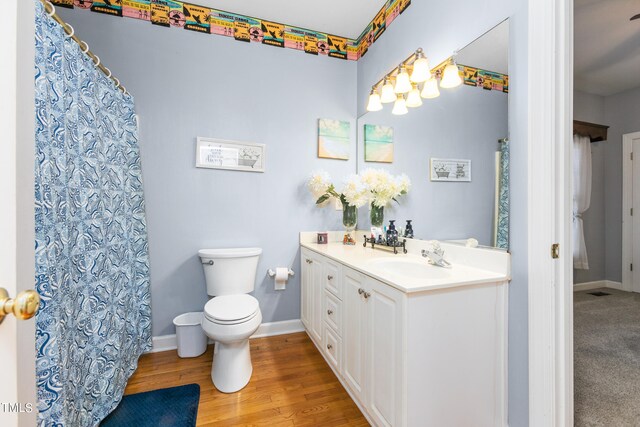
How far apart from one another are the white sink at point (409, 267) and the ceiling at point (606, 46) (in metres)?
2.28

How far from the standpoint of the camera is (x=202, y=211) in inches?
84.9

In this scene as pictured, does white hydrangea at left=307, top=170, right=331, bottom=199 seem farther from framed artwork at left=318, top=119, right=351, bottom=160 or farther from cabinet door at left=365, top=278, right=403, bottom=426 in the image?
cabinet door at left=365, top=278, right=403, bottom=426

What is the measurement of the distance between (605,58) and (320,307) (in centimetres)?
370

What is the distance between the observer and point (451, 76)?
4.98 feet

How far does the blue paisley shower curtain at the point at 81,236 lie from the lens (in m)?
0.96


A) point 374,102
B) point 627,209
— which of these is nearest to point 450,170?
point 374,102

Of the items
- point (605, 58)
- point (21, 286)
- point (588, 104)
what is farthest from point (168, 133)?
point (588, 104)

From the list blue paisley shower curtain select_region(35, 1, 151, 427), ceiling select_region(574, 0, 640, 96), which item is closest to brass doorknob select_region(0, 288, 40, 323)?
blue paisley shower curtain select_region(35, 1, 151, 427)

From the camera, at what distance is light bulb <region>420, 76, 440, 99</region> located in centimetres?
166

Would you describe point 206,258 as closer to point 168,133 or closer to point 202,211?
point 202,211

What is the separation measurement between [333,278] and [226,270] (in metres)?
0.85

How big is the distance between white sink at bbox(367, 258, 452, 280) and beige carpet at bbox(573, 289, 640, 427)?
0.98 metres

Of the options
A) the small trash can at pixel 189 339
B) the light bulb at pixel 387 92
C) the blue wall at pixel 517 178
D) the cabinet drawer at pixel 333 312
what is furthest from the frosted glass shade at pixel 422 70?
the small trash can at pixel 189 339

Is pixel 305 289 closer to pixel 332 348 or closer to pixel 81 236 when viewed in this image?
pixel 332 348
